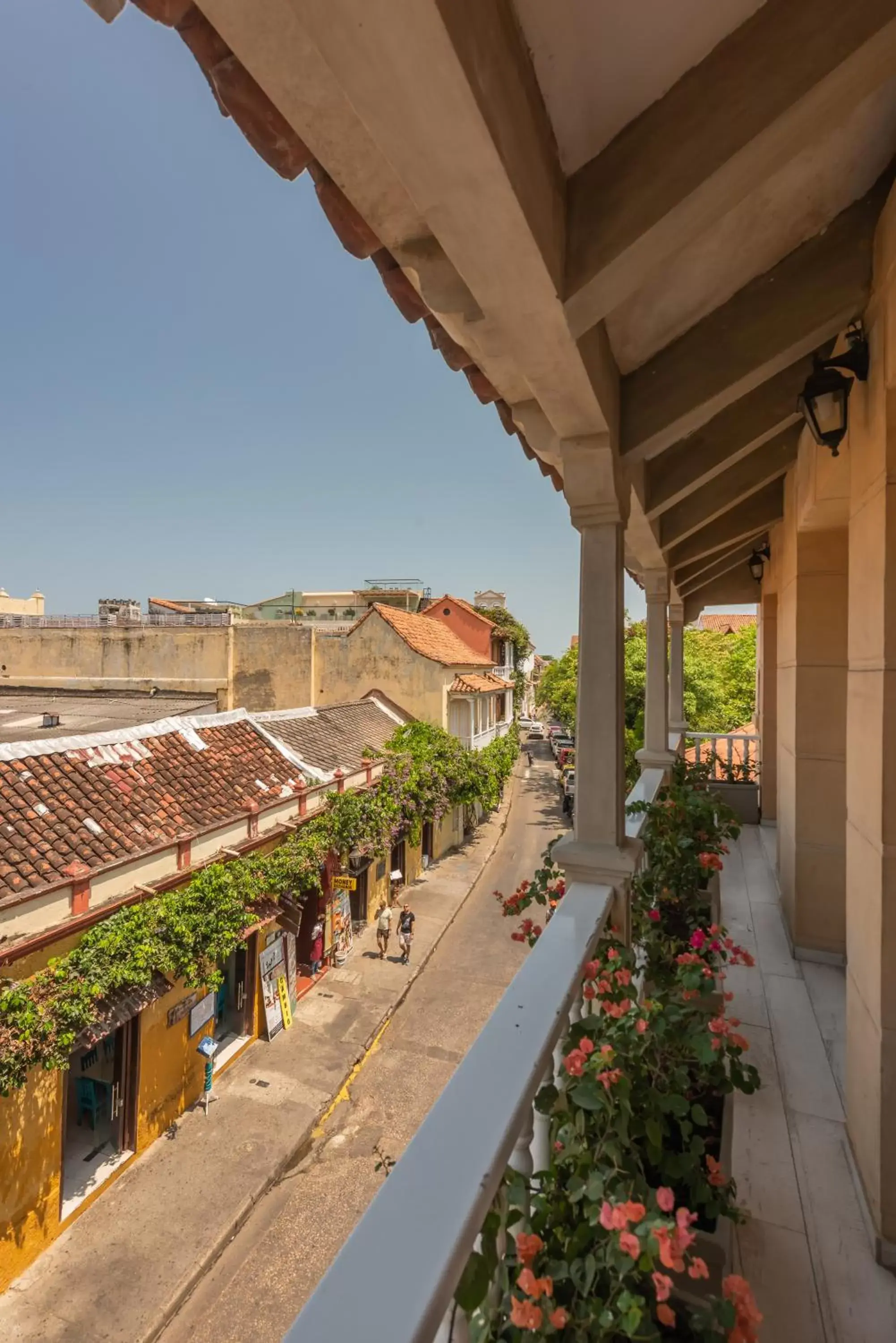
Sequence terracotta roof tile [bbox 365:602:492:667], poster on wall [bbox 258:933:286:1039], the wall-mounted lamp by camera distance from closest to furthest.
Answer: the wall-mounted lamp, poster on wall [bbox 258:933:286:1039], terracotta roof tile [bbox 365:602:492:667]

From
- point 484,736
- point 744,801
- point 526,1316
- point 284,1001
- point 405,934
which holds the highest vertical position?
point 526,1316

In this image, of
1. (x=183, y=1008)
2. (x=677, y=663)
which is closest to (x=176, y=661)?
(x=183, y=1008)

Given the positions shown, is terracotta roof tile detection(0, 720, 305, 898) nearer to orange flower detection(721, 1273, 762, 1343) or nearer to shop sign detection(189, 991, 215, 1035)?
shop sign detection(189, 991, 215, 1035)

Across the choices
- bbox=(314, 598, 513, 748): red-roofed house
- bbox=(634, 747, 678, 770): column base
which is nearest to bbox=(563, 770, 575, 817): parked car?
bbox=(314, 598, 513, 748): red-roofed house

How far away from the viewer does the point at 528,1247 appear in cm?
93

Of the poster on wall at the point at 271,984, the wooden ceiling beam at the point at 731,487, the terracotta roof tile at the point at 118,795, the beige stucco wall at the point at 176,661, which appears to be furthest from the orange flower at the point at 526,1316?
the beige stucco wall at the point at 176,661

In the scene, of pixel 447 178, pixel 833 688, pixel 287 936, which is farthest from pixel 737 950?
pixel 287 936

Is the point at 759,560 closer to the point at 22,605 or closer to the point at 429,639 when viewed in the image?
the point at 429,639

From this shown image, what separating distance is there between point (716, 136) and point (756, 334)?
3.72 feet

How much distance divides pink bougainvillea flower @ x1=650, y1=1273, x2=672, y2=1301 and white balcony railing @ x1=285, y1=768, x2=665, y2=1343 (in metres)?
0.25

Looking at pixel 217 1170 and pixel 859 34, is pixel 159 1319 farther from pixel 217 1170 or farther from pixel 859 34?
pixel 859 34

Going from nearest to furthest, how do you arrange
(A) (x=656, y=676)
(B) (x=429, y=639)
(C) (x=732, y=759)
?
(A) (x=656, y=676), (C) (x=732, y=759), (B) (x=429, y=639)

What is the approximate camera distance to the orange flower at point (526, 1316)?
32.4 inches

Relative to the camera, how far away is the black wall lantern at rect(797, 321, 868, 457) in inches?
85.5
